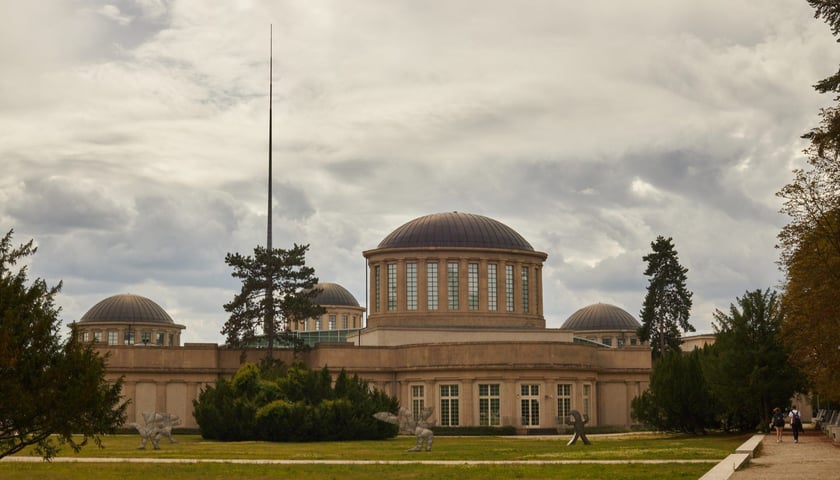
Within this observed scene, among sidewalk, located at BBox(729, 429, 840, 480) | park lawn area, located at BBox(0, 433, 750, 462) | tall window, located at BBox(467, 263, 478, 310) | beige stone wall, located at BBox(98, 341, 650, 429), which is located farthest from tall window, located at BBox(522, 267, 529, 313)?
sidewalk, located at BBox(729, 429, 840, 480)

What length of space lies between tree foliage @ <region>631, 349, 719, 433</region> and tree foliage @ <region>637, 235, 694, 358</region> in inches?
1203

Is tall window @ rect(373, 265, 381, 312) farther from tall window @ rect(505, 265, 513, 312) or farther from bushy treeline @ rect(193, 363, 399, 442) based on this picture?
bushy treeline @ rect(193, 363, 399, 442)

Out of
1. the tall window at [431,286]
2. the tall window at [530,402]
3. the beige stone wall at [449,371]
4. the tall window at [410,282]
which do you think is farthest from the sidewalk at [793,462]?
the tall window at [410,282]

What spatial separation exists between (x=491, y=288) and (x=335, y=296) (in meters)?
41.6

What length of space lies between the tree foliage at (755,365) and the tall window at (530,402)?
54.3ft

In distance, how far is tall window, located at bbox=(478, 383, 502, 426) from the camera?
68.4m

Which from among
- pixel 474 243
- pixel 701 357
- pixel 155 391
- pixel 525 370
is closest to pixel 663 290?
pixel 474 243

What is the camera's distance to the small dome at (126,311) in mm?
116188

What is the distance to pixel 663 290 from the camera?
292 ft

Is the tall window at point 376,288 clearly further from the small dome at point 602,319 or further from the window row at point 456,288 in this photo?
the small dome at point 602,319

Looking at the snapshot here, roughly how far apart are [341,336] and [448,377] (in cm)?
2322

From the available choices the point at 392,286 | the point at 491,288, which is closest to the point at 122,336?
the point at 392,286

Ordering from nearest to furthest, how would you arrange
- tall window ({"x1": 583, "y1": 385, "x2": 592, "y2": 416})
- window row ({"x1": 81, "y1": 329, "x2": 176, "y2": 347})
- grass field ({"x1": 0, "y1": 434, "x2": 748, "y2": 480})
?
1. grass field ({"x1": 0, "y1": 434, "x2": 748, "y2": 480})
2. tall window ({"x1": 583, "y1": 385, "x2": 592, "y2": 416})
3. window row ({"x1": 81, "y1": 329, "x2": 176, "y2": 347})

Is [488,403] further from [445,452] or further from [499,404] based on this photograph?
[445,452]
